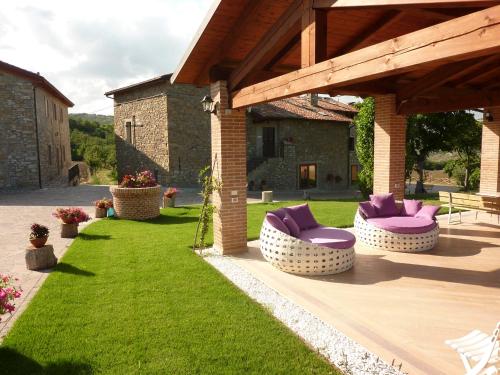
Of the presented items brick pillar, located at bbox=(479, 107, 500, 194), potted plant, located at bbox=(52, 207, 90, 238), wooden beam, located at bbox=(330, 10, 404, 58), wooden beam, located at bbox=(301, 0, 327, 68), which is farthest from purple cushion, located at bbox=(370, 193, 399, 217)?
potted plant, located at bbox=(52, 207, 90, 238)

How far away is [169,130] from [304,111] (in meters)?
9.13

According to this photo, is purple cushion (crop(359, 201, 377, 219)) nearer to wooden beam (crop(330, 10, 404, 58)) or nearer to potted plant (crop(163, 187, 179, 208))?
wooden beam (crop(330, 10, 404, 58))

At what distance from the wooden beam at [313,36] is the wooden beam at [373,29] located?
181 centimetres

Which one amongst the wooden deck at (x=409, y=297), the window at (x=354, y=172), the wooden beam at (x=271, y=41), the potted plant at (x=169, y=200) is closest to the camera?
the wooden deck at (x=409, y=297)

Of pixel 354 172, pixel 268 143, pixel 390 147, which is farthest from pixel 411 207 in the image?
pixel 354 172

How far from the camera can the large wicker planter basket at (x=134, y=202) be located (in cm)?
1119

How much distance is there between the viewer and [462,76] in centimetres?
844

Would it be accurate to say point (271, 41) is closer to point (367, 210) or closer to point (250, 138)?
point (367, 210)

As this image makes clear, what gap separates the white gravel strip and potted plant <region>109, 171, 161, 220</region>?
6266 mm

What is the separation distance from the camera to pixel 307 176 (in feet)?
79.1

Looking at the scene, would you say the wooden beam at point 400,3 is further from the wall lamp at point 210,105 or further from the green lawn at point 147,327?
the green lawn at point 147,327

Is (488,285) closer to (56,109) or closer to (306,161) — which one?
(306,161)

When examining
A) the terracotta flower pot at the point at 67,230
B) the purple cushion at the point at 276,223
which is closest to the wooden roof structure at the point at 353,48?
the purple cushion at the point at 276,223

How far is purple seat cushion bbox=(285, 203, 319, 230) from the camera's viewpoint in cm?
682
